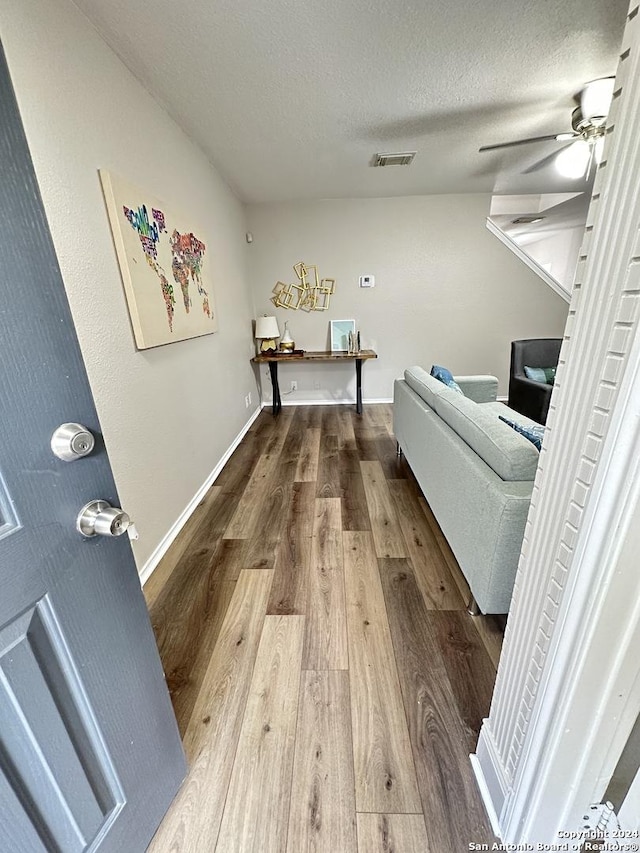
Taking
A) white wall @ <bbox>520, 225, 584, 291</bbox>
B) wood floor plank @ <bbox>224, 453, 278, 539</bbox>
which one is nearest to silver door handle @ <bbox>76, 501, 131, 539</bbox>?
wood floor plank @ <bbox>224, 453, 278, 539</bbox>

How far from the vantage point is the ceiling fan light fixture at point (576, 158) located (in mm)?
2240

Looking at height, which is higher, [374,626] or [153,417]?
[153,417]

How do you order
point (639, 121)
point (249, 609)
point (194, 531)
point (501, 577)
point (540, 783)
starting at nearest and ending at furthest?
point (639, 121) < point (540, 783) < point (501, 577) < point (249, 609) < point (194, 531)

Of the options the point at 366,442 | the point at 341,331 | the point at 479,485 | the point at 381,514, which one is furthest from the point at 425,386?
the point at 341,331

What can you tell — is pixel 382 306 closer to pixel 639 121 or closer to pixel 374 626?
pixel 374 626

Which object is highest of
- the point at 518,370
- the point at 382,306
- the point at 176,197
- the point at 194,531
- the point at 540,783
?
the point at 176,197

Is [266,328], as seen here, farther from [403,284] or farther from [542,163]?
[542,163]

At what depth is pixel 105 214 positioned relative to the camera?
1479 mm

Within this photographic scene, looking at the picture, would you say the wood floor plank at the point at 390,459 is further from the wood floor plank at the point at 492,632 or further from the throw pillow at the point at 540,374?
the throw pillow at the point at 540,374

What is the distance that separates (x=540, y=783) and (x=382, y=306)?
4082 mm

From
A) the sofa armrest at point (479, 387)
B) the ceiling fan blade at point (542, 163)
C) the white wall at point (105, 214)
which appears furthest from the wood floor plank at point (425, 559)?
the ceiling fan blade at point (542, 163)

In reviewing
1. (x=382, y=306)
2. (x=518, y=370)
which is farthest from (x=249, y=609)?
(x=382, y=306)

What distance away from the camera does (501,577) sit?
1238mm

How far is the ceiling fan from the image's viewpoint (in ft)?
6.20
